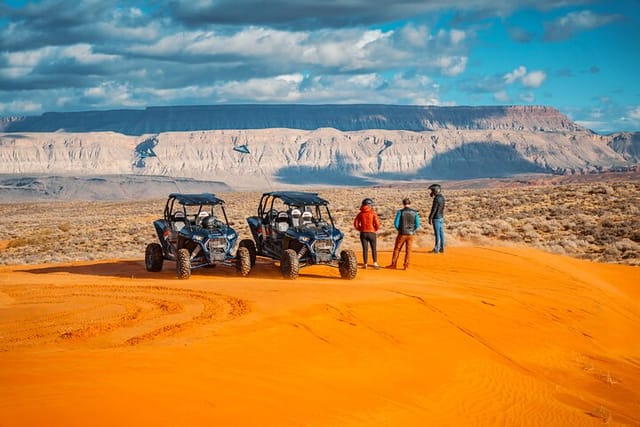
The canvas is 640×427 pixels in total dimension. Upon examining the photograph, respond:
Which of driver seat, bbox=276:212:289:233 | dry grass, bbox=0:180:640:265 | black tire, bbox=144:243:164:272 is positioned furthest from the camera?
dry grass, bbox=0:180:640:265

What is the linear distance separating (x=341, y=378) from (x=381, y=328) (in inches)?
104

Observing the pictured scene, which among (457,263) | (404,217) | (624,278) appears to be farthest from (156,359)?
(624,278)

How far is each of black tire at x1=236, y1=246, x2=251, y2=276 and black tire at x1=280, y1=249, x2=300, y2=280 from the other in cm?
114

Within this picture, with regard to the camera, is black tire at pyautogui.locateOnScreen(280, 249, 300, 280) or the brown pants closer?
black tire at pyautogui.locateOnScreen(280, 249, 300, 280)

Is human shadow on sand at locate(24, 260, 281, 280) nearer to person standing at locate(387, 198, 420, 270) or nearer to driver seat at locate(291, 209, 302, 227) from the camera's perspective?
driver seat at locate(291, 209, 302, 227)

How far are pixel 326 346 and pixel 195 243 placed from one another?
8395 millimetres

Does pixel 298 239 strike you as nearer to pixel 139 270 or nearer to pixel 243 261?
pixel 243 261

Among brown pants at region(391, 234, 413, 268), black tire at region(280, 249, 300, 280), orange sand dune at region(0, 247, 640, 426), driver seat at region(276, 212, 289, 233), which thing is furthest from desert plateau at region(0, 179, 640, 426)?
driver seat at region(276, 212, 289, 233)

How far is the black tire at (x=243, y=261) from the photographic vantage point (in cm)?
1788

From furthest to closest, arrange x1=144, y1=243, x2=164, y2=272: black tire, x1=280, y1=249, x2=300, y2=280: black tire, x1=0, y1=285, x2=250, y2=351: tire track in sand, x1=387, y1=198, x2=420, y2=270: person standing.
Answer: x1=144, y1=243, x2=164, y2=272: black tire, x1=387, y1=198, x2=420, y2=270: person standing, x1=280, y1=249, x2=300, y2=280: black tire, x1=0, y1=285, x2=250, y2=351: tire track in sand

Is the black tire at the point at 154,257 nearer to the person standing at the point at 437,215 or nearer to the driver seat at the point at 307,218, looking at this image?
the driver seat at the point at 307,218

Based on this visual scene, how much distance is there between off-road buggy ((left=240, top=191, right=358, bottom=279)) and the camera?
1716cm

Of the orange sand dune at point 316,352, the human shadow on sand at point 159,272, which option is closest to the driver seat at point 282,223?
the human shadow on sand at point 159,272

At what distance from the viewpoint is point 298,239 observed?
692 inches
